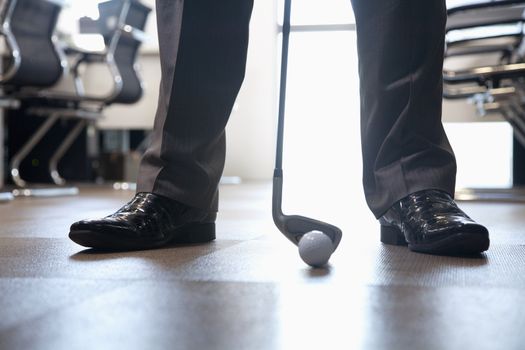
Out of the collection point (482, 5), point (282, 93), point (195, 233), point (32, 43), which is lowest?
point (195, 233)

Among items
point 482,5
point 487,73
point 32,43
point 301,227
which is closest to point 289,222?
point 301,227

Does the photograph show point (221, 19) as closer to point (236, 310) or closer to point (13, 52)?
point (236, 310)

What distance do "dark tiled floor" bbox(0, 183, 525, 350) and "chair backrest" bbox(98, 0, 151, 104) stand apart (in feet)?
9.12

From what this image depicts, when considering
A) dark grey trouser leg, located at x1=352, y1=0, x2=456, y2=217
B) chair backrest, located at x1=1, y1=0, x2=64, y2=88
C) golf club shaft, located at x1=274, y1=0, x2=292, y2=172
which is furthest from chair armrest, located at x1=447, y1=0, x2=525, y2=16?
chair backrest, located at x1=1, y1=0, x2=64, y2=88

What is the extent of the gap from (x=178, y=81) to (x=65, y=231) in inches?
19.4

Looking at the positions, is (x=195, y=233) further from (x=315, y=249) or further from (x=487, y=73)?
(x=487, y=73)

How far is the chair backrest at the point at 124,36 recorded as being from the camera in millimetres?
3604

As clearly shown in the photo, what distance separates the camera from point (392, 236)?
1034 millimetres

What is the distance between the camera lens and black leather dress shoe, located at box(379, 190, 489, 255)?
0.86 meters

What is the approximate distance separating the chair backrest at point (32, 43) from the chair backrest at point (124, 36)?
585mm

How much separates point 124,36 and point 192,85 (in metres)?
2.96

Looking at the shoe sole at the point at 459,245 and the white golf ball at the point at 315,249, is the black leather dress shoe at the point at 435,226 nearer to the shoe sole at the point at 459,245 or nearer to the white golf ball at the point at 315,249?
the shoe sole at the point at 459,245

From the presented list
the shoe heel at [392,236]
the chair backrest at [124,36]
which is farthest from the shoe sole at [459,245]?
the chair backrest at [124,36]

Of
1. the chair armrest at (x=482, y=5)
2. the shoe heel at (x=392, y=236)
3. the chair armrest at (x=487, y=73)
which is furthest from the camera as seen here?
the chair armrest at (x=487, y=73)
